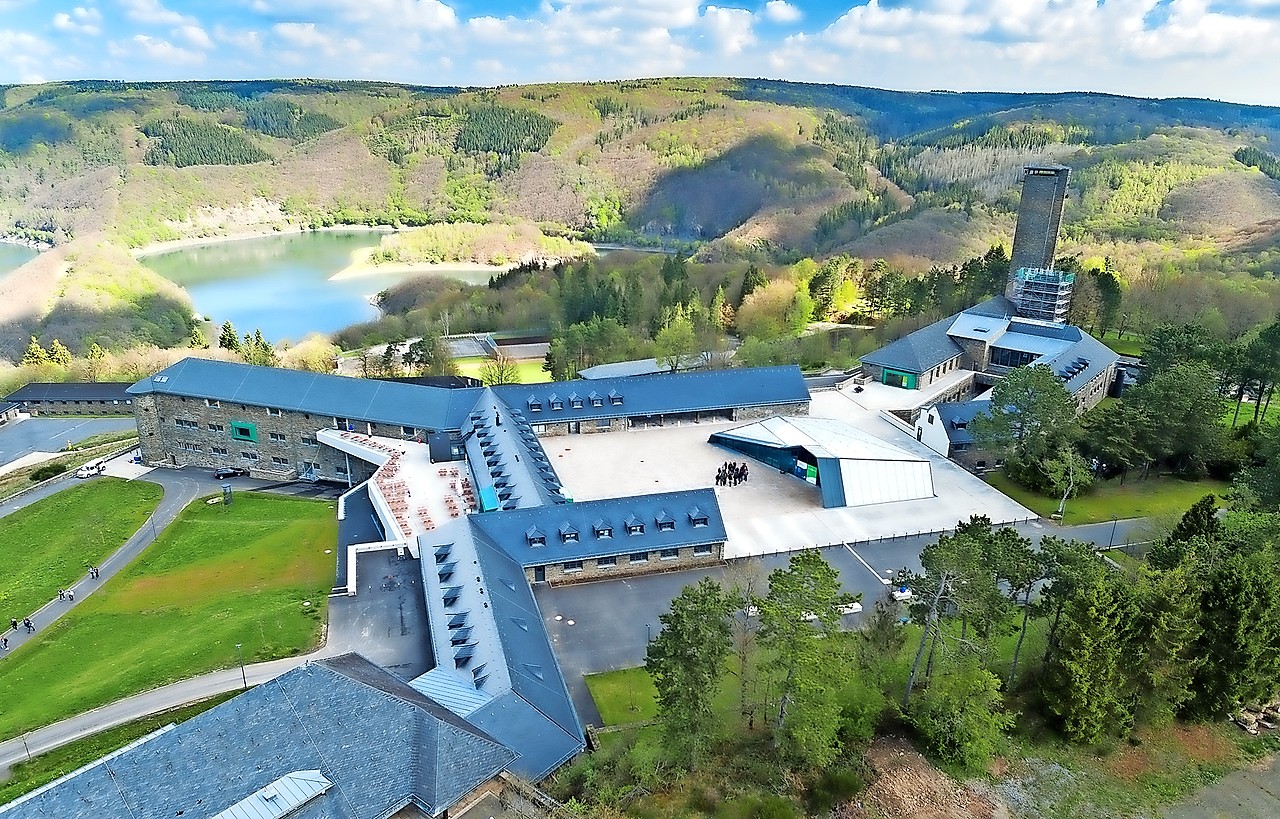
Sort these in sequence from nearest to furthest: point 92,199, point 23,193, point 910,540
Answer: point 910,540, point 92,199, point 23,193

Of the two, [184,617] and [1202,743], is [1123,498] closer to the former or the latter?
[1202,743]

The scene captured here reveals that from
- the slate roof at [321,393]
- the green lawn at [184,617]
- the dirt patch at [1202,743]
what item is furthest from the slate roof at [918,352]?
the green lawn at [184,617]

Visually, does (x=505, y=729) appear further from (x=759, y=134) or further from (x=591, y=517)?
(x=759, y=134)

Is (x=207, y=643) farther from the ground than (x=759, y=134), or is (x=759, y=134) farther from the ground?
(x=759, y=134)

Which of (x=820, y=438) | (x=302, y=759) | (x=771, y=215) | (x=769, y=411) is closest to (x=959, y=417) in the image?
(x=820, y=438)

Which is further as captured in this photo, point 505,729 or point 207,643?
point 207,643

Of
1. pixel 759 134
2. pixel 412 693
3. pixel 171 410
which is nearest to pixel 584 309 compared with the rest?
pixel 171 410

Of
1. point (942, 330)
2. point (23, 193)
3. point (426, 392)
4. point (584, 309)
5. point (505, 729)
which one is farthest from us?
point (23, 193)

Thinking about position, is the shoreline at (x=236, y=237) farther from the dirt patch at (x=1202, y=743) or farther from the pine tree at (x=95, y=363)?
the dirt patch at (x=1202, y=743)
